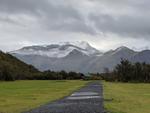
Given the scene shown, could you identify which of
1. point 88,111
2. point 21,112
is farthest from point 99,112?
point 21,112

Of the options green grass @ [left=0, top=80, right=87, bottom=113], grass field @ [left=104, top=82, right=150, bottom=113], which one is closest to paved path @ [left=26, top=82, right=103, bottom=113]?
grass field @ [left=104, top=82, right=150, bottom=113]

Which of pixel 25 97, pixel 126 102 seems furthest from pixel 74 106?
pixel 25 97

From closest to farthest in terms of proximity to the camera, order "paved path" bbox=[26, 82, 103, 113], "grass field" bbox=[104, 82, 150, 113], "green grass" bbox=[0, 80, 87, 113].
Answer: "paved path" bbox=[26, 82, 103, 113] → "grass field" bbox=[104, 82, 150, 113] → "green grass" bbox=[0, 80, 87, 113]

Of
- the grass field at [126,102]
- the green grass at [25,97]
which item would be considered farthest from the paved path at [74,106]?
the green grass at [25,97]

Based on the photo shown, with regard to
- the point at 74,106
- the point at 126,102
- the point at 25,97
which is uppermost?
the point at 25,97

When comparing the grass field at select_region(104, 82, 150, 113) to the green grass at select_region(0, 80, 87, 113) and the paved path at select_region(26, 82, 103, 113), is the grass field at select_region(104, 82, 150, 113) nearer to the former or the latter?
the paved path at select_region(26, 82, 103, 113)

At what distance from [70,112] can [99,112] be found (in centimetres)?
245

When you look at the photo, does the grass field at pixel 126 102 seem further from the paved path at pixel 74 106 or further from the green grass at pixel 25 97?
the green grass at pixel 25 97

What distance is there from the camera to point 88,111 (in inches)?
1375

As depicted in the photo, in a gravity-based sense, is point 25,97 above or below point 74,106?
above

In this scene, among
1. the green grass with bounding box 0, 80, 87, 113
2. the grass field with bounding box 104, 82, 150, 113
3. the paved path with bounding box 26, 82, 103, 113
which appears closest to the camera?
the paved path with bounding box 26, 82, 103, 113

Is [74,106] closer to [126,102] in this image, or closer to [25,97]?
[126,102]

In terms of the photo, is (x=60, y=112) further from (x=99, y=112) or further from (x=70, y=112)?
(x=99, y=112)

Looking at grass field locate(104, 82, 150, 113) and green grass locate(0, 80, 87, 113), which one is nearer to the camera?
grass field locate(104, 82, 150, 113)
